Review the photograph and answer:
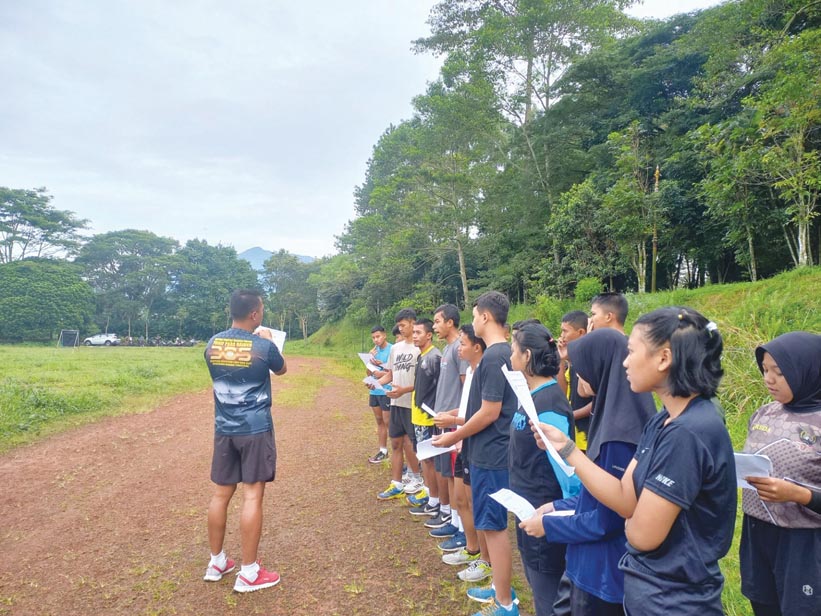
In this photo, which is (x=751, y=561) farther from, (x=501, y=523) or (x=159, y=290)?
(x=159, y=290)

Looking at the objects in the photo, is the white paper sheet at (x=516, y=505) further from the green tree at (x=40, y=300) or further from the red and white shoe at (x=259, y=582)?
the green tree at (x=40, y=300)

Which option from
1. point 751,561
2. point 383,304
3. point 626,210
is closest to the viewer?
point 751,561

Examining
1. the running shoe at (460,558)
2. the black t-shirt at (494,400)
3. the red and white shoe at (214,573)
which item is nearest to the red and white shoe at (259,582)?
the red and white shoe at (214,573)

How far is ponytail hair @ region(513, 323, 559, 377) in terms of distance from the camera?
95.7 inches

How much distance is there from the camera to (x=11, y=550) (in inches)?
165

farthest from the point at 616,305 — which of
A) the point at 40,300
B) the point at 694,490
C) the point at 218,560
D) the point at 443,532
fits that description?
the point at 40,300

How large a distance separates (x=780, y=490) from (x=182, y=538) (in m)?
4.80

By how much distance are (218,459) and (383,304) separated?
Result: 2595cm

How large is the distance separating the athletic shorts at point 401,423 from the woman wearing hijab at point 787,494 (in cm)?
338

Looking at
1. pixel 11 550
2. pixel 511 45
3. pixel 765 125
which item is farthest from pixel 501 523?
pixel 511 45

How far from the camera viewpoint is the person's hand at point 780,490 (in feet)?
5.97

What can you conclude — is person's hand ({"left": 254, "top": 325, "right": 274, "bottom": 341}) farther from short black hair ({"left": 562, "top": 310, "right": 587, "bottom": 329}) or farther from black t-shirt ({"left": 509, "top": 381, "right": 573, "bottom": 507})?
short black hair ({"left": 562, "top": 310, "right": 587, "bottom": 329})

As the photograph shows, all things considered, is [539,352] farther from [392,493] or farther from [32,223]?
[32,223]

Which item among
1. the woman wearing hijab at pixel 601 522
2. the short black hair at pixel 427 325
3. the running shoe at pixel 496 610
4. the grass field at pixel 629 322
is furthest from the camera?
the grass field at pixel 629 322
